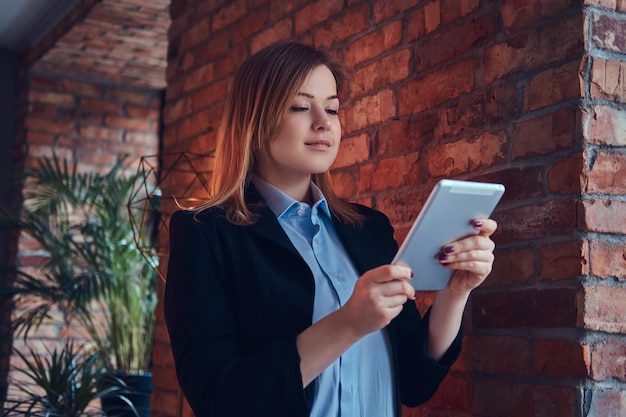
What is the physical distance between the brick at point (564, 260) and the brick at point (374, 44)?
765 millimetres

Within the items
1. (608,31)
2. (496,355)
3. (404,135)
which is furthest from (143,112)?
(608,31)

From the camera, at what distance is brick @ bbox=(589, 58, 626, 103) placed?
160 centimetres

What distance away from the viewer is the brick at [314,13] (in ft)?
7.92

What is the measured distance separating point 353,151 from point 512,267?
696mm

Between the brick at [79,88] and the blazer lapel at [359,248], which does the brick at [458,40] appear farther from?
the brick at [79,88]

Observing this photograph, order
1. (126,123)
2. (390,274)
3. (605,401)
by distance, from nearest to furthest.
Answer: (390,274)
(605,401)
(126,123)

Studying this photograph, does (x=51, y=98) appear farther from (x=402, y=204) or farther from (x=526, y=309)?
(x=526, y=309)

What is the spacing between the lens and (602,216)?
1.58 m

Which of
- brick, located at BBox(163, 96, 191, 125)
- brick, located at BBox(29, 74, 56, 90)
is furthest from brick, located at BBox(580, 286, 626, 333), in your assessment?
brick, located at BBox(29, 74, 56, 90)

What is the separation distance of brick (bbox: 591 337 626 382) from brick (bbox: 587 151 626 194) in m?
0.29

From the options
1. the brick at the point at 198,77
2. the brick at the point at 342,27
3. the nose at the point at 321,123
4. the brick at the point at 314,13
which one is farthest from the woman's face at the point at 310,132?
the brick at the point at 198,77

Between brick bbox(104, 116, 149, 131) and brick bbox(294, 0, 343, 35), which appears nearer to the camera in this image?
brick bbox(294, 0, 343, 35)

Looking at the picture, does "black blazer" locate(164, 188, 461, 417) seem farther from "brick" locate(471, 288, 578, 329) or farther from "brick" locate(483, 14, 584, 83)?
"brick" locate(483, 14, 584, 83)

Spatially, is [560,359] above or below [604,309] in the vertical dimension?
below
